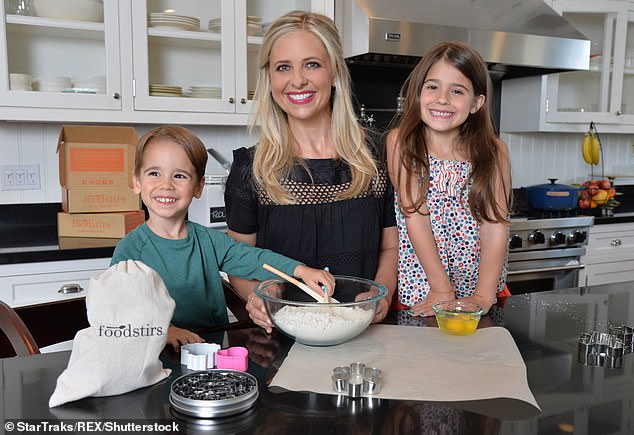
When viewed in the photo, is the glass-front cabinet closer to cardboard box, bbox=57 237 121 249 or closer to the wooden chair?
cardboard box, bbox=57 237 121 249

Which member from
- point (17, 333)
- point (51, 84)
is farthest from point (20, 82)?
point (17, 333)

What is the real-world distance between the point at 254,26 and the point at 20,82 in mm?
1005

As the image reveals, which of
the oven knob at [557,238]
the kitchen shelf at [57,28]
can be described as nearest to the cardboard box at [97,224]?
the kitchen shelf at [57,28]

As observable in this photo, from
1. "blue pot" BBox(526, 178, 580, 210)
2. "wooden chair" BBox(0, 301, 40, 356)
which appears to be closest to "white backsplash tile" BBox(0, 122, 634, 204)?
"blue pot" BBox(526, 178, 580, 210)

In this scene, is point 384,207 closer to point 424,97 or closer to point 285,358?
point 424,97

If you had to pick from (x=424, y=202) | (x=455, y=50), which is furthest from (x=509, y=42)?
(x=424, y=202)

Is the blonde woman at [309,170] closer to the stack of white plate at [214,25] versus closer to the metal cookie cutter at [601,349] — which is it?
the metal cookie cutter at [601,349]

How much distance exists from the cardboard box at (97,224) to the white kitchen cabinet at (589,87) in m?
2.22

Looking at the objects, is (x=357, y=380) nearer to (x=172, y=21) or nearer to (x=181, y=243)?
(x=181, y=243)

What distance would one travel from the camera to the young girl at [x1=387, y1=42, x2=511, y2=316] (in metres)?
1.62

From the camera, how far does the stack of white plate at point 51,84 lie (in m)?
2.41

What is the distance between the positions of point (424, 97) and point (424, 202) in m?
0.29

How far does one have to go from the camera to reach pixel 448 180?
5.58ft

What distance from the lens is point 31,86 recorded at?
2391 mm
